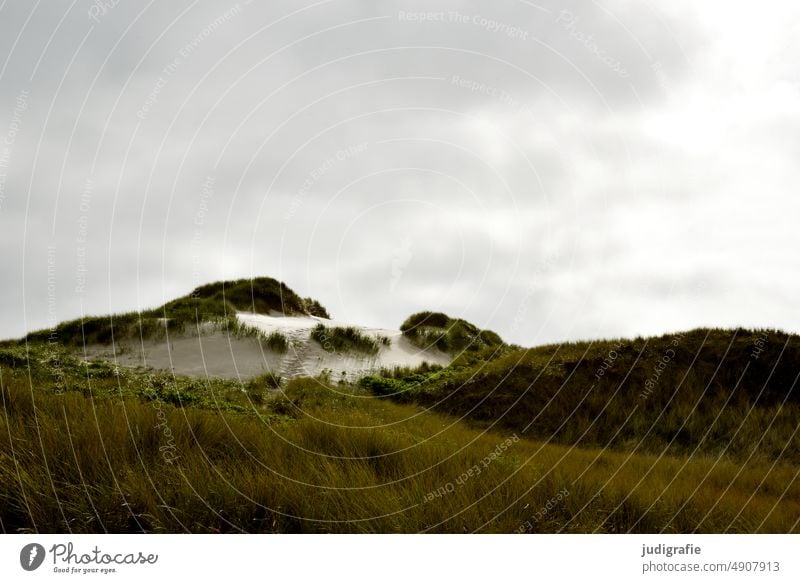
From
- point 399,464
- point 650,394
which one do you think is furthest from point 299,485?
point 650,394

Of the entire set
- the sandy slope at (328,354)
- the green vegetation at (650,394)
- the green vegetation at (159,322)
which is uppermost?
the green vegetation at (159,322)

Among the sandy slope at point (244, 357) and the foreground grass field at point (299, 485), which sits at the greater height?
the sandy slope at point (244, 357)

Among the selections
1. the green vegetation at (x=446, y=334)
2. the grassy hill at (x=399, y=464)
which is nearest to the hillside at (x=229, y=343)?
the green vegetation at (x=446, y=334)

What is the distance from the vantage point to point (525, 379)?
15.4m

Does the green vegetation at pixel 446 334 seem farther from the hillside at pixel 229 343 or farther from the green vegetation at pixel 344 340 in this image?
the green vegetation at pixel 344 340

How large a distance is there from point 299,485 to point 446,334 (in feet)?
71.7

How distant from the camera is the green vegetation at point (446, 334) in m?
25.1

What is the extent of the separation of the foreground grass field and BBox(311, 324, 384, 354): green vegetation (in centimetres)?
1397

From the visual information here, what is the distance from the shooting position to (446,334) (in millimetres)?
26234

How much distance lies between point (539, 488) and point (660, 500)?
124 cm
